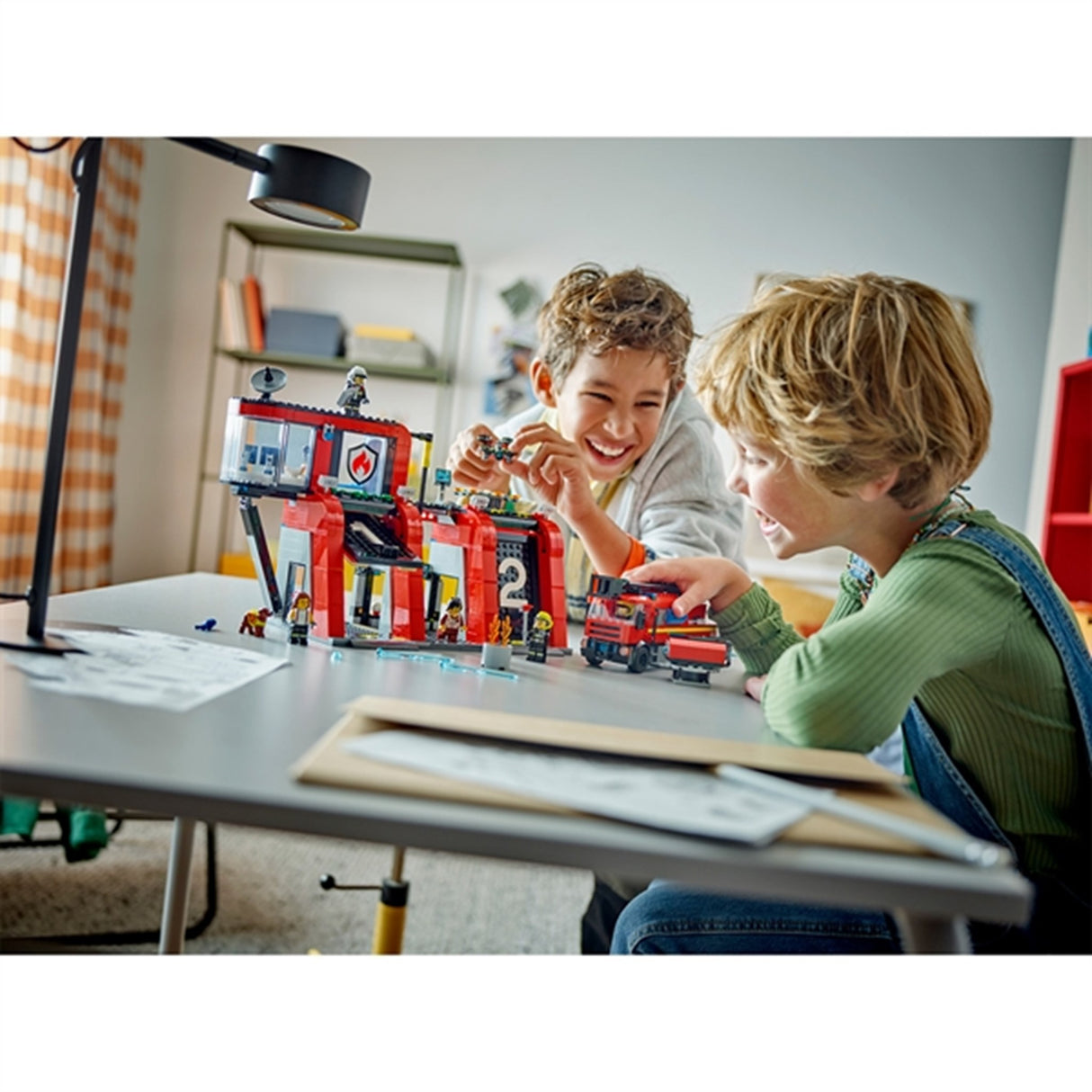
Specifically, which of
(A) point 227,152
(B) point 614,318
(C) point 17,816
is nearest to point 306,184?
(A) point 227,152

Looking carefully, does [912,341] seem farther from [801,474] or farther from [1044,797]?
[1044,797]

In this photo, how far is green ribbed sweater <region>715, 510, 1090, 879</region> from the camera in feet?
2.26

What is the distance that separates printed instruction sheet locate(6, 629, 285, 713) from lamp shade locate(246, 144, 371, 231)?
0.38m

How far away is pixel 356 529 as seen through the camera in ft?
3.37

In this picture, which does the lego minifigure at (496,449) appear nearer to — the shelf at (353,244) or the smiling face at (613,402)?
the smiling face at (613,402)

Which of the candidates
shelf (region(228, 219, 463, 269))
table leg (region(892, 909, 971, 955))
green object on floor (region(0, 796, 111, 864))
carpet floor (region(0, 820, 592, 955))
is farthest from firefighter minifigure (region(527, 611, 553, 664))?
shelf (region(228, 219, 463, 269))

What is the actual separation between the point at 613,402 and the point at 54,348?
7.62ft

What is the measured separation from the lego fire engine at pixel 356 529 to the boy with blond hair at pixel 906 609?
0.93 feet

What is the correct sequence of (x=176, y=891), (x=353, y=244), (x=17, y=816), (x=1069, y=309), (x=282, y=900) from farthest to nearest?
(x=353, y=244) → (x=1069, y=309) → (x=282, y=900) → (x=17, y=816) → (x=176, y=891)

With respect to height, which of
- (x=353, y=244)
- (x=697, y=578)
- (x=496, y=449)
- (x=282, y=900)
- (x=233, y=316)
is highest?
(x=353, y=244)

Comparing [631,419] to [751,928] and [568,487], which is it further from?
[751,928]
